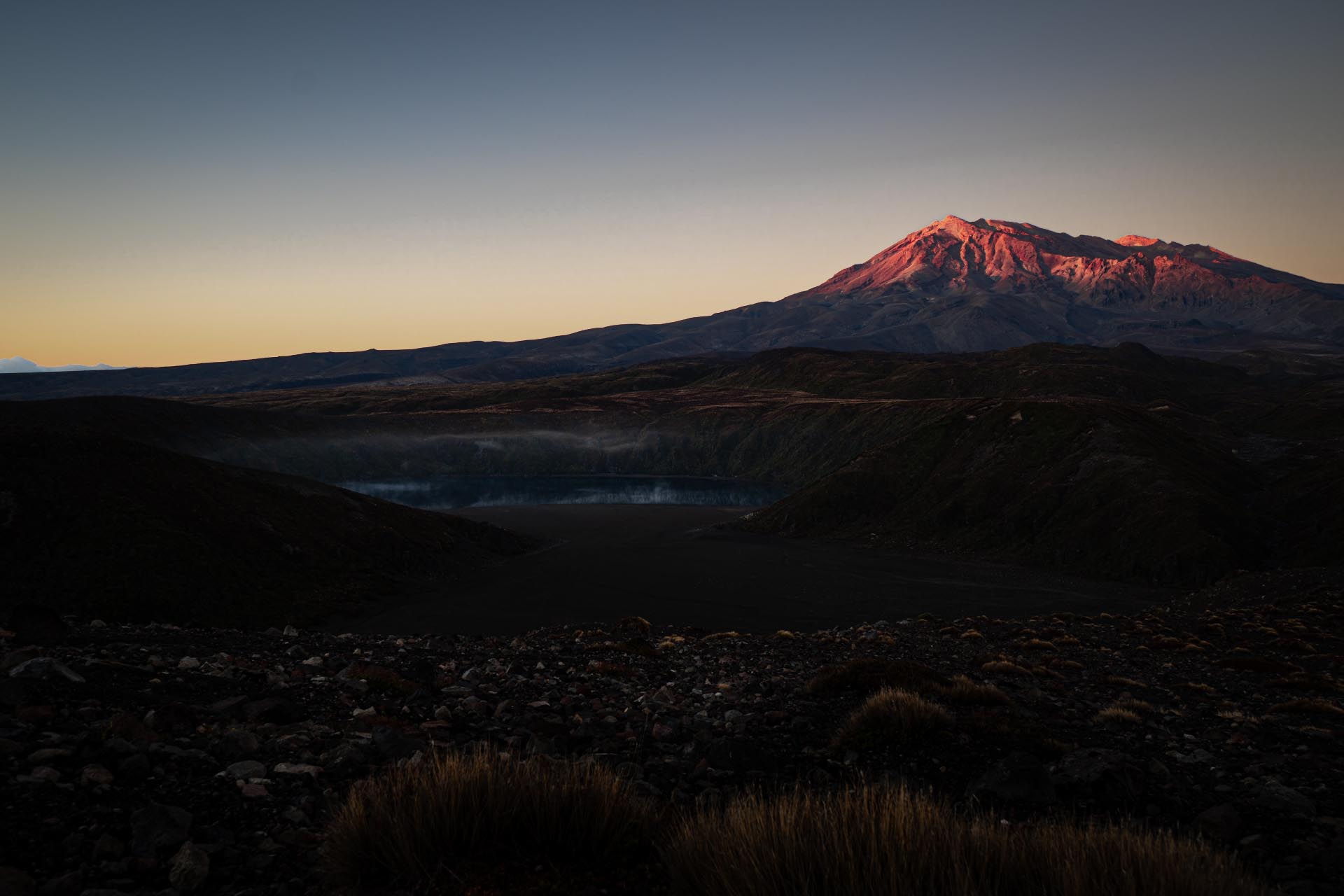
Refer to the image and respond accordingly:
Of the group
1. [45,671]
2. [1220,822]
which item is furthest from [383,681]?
[1220,822]

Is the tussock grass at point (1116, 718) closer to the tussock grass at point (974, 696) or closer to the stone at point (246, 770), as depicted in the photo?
the tussock grass at point (974, 696)

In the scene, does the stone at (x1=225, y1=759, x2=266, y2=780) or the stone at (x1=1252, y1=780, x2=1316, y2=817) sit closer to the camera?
the stone at (x1=225, y1=759, x2=266, y2=780)

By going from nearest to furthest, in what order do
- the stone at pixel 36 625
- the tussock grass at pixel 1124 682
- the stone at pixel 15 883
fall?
the stone at pixel 15 883, the stone at pixel 36 625, the tussock grass at pixel 1124 682

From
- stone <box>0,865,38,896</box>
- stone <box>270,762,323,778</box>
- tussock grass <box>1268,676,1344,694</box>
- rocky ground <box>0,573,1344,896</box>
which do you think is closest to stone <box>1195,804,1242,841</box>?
rocky ground <box>0,573,1344,896</box>

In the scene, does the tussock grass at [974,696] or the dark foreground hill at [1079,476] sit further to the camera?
the dark foreground hill at [1079,476]

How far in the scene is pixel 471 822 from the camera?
5062 mm

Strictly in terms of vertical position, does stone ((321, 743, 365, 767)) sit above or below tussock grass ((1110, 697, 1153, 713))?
above

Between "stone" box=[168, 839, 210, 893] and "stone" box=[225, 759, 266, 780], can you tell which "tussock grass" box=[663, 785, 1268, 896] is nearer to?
"stone" box=[168, 839, 210, 893]

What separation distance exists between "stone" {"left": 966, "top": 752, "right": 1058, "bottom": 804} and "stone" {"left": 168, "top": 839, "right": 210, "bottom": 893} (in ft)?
23.5

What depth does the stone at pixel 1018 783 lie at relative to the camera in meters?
7.46

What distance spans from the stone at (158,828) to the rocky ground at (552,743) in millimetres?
19

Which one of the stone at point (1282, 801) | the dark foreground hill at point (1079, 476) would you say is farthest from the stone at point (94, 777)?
the dark foreground hill at point (1079, 476)

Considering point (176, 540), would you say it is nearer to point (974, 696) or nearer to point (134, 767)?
point (134, 767)

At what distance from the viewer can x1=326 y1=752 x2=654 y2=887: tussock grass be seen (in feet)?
15.7
